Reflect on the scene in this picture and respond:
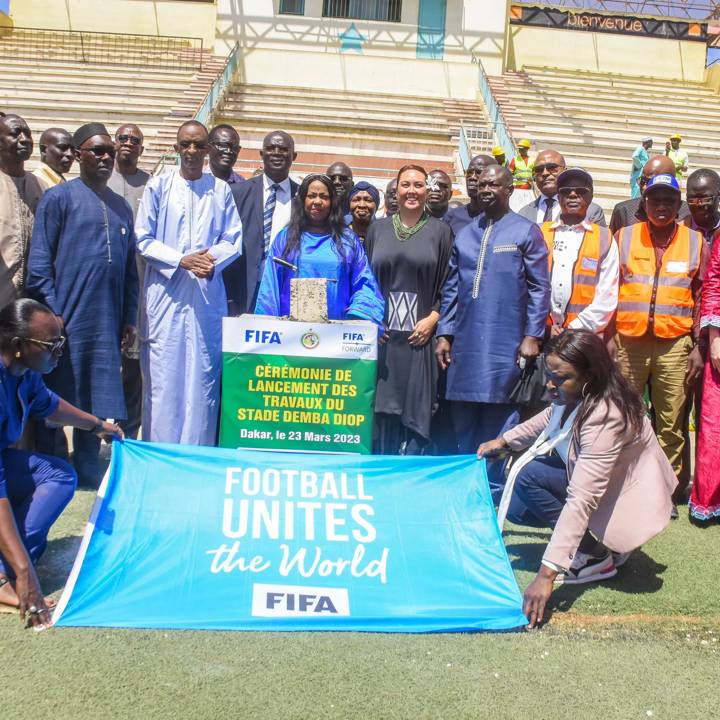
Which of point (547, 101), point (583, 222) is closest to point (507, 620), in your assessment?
point (583, 222)

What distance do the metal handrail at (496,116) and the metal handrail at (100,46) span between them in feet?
23.5

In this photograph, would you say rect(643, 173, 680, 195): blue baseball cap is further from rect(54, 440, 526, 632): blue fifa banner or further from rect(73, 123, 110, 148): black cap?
rect(73, 123, 110, 148): black cap

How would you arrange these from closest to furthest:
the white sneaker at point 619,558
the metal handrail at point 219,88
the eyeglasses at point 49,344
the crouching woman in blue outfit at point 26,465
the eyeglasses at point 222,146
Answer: the crouching woman in blue outfit at point 26,465, the eyeglasses at point 49,344, the white sneaker at point 619,558, the eyeglasses at point 222,146, the metal handrail at point 219,88

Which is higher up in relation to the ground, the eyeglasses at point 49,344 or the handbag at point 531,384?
the eyeglasses at point 49,344

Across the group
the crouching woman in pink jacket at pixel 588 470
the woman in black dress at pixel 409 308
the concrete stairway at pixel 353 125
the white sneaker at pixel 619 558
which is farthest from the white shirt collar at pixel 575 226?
the concrete stairway at pixel 353 125

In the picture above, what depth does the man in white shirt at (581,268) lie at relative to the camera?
4.89m

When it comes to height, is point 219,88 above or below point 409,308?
above

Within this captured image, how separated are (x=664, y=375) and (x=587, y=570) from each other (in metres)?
1.62

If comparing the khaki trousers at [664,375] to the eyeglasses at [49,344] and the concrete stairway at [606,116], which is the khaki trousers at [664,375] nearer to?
the eyeglasses at [49,344]

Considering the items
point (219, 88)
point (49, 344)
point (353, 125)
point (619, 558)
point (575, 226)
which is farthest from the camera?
point (219, 88)

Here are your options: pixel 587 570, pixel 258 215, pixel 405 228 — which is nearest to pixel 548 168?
pixel 405 228

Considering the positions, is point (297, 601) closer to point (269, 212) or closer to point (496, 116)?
point (269, 212)

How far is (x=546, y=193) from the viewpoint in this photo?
6172mm

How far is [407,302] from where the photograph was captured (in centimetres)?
489
